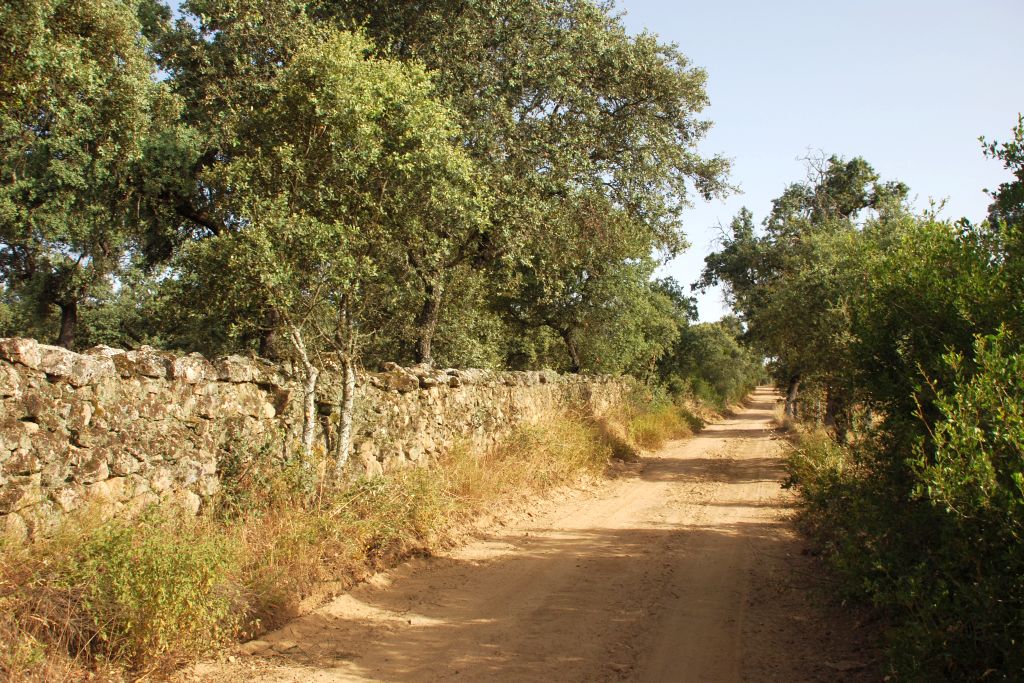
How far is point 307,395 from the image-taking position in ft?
29.1

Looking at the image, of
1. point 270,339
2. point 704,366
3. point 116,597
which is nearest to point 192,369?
point 116,597

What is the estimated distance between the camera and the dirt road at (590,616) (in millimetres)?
5582

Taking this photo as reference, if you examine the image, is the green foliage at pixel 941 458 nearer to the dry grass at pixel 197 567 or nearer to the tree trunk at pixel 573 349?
the dry grass at pixel 197 567

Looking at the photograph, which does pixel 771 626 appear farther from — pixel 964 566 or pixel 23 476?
pixel 23 476

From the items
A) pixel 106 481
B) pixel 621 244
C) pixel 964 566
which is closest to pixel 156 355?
pixel 106 481

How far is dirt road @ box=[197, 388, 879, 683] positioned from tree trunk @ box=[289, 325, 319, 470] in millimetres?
1942

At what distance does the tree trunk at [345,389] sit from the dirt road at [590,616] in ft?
5.67

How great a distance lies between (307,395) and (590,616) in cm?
425

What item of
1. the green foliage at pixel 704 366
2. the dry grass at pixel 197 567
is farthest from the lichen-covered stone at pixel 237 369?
the green foliage at pixel 704 366

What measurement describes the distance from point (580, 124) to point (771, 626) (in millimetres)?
10813

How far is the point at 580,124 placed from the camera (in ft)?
48.6

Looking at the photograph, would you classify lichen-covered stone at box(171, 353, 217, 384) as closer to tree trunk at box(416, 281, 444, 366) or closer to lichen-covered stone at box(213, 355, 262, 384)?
Result: lichen-covered stone at box(213, 355, 262, 384)

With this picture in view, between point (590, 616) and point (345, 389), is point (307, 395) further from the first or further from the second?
point (590, 616)

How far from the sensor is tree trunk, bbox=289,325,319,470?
28.5 ft
